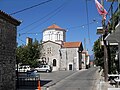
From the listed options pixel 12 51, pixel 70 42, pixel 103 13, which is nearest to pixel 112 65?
pixel 103 13

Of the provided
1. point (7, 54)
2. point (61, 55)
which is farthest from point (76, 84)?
point (61, 55)

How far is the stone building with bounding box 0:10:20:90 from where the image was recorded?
1506cm

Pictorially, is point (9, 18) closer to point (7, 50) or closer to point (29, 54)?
point (7, 50)

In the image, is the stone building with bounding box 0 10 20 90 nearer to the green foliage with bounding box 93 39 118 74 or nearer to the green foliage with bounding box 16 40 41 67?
the green foliage with bounding box 93 39 118 74

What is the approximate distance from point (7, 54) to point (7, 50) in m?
0.25

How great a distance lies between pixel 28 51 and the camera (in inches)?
2063

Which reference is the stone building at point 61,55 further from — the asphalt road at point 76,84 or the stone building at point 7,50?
the stone building at point 7,50

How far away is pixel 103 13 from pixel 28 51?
3652 centimetres

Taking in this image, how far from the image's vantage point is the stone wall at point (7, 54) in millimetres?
15086

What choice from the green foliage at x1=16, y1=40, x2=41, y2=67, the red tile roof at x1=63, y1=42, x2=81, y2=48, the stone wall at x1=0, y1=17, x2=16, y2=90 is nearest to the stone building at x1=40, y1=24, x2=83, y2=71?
the red tile roof at x1=63, y1=42, x2=81, y2=48

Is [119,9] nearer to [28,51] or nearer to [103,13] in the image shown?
[103,13]

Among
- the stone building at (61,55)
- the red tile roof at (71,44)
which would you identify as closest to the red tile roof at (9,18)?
the stone building at (61,55)

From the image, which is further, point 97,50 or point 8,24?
point 97,50

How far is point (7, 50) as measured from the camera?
52.3 feet
